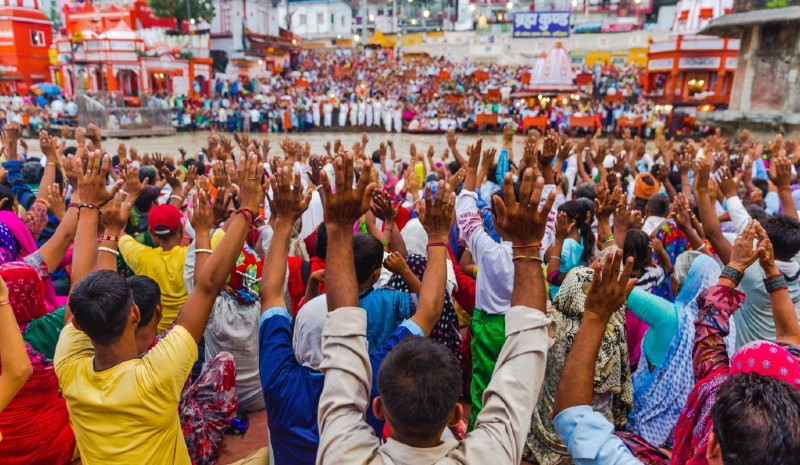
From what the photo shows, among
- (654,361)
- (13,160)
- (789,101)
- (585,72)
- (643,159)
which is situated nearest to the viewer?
(654,361)

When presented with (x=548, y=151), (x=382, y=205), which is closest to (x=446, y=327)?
(x=382, y=205)

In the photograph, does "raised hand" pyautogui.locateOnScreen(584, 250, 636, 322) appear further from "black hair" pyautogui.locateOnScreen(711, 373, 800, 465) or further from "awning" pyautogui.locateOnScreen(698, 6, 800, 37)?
"awning" pyautogui.locateOnScreen(698, 6, 800, 37)

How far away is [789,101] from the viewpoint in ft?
43.7

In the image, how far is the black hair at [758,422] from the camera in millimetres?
1258

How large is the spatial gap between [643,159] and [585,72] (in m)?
28.3

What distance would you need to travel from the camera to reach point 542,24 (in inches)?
1522

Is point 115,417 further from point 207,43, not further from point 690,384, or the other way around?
point 207,43

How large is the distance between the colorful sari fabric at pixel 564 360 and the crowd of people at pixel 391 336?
1 centimetres

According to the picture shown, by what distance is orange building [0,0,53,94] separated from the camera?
32.0m

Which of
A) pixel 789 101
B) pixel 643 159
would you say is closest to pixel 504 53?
pixel 789 101

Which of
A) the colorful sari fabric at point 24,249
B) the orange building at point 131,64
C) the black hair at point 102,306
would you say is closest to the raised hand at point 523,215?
the black hair at point 102,306

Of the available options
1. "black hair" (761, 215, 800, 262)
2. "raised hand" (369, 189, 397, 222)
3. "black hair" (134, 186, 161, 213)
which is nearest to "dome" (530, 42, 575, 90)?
"black hair" (134, 186, 161, 213)

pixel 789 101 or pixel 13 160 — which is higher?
pixel 789 101

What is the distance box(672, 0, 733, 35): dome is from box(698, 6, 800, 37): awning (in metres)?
11.1
